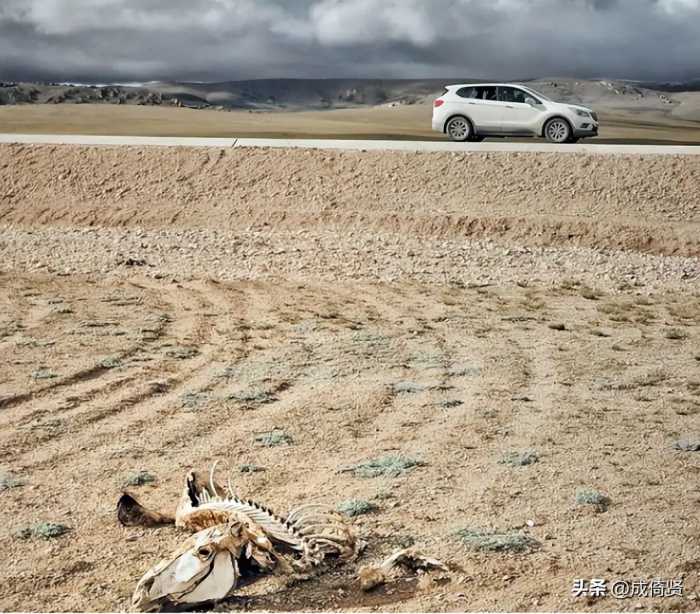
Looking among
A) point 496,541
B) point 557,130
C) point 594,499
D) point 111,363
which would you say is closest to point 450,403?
point 594,499

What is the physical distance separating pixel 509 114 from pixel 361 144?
142 inches

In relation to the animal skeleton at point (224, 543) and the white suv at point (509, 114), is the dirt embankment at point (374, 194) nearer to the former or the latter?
→ the white suv at point (509, 114)

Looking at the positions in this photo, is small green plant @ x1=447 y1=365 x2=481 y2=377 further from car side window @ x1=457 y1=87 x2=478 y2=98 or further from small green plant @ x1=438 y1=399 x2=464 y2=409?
car side window @ x1=457 y1=87 x2=478 y2=98

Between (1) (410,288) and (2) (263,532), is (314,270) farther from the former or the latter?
(2) (263,532)

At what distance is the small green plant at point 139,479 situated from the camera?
7502 millimetres

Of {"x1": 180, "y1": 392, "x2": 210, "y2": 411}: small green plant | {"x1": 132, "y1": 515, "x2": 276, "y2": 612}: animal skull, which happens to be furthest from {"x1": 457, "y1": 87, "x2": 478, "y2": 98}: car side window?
{"x1": 132, "y1": 515, "x2": 276, "y2": 612}: animal skull

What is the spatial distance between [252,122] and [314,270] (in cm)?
2969

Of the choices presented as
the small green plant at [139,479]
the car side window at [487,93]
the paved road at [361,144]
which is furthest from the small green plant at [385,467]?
the car side window at [487,93]

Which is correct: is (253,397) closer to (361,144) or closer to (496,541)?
(496,541)

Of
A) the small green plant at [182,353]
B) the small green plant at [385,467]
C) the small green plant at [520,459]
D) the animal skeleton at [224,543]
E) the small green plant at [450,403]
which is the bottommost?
the small green plant at [182,353]

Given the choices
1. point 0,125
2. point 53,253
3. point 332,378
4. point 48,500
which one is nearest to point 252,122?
point 0,125

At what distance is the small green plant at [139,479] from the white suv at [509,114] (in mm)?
19342

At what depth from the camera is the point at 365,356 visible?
1154cm

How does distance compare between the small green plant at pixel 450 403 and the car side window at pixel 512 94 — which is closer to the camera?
the small green plant at pixel 450 403
